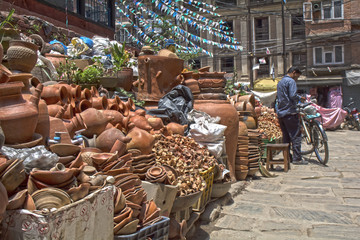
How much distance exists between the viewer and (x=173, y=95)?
183 inches

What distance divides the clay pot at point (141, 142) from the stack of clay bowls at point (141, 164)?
0.14 m

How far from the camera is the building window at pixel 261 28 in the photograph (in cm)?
2798

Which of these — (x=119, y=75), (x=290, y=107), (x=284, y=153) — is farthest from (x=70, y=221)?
(x=290, y=107)

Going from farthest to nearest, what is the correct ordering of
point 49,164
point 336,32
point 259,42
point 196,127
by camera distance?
point 259,42 < point 336,32 < point 196,127 < point 49,164

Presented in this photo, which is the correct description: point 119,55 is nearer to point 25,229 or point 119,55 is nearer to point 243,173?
point 243,173

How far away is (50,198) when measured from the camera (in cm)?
144

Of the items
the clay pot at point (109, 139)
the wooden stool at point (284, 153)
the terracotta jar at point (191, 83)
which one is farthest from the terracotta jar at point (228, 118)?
the clay pot at point (109, 139)

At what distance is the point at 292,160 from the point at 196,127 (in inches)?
132

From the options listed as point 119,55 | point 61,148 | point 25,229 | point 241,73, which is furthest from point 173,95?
point 241,73

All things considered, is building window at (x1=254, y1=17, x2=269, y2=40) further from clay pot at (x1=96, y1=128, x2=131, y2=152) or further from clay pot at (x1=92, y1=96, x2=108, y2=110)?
clay pot at (x1=96, y1=128, x2=131, y2=152)

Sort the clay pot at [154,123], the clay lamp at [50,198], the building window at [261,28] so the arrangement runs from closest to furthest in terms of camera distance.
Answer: the clay lamp at [50,198], the clay pot at [154,123], the building window at [261,28]

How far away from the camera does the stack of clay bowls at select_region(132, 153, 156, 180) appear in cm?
241

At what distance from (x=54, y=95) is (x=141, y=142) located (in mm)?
870

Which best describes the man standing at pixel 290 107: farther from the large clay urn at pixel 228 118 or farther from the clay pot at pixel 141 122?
the clay pot at pixel 141 122
